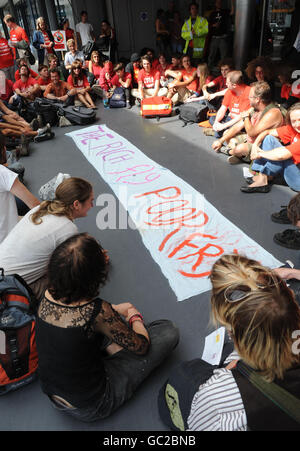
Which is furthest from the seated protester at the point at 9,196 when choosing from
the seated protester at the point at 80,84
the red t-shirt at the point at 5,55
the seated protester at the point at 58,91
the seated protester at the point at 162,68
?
the red t-shirt at the point at 5,55

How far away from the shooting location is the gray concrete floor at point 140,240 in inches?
62.1

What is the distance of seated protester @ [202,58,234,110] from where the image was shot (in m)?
4.82

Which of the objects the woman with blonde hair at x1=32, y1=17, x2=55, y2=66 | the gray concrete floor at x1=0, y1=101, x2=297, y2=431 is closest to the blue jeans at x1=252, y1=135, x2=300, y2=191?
the gray concrete floor at x1=0, y1=101, x2=297, y2=431

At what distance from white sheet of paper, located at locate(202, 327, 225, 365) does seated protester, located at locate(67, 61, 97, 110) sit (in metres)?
5.77

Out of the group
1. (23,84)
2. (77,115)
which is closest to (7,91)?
(23,84)

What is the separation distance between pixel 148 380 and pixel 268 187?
226 cm

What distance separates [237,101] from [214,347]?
3363mm

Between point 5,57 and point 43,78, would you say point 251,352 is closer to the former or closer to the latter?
point 43,78

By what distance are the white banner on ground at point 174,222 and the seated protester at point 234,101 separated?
43.6 inches

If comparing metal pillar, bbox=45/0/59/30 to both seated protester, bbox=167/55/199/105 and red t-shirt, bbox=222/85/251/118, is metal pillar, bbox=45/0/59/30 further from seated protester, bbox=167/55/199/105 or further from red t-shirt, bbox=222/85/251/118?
red t-shirt, bbox=222/85/251/118

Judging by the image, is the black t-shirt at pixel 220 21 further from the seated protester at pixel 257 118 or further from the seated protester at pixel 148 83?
the seated protester at pixel 257 118

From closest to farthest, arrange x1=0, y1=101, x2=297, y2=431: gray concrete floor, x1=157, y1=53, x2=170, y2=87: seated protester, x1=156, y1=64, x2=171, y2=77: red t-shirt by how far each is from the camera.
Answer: x1=0, y1=101, x2=297, y2=431: gray concrete floor → x1=157, y1=53, x2=170, y2=87: seated protester → x1=156, y1=64, x2=171, y2=77: red t-shirt

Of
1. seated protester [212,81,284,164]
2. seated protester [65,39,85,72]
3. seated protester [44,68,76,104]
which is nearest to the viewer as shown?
seated protester [212,81,284,164]

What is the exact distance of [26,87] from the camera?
6.22m
